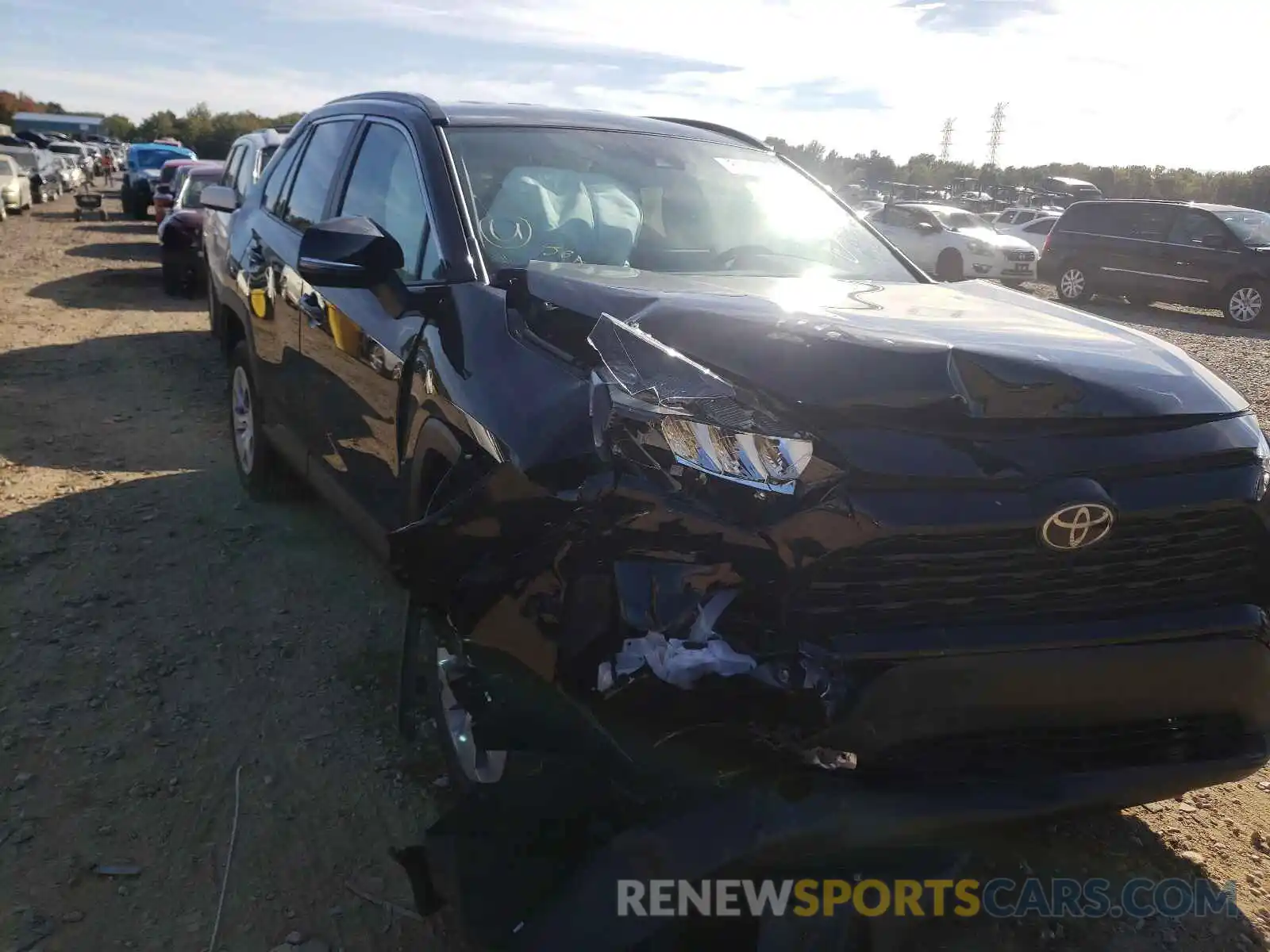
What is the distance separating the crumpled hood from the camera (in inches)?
81.0

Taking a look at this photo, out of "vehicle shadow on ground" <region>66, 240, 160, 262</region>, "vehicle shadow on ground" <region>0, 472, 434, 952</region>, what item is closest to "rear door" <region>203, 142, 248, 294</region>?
"vehicle shadow on ground" <region>0, 472, 434, 952</region>

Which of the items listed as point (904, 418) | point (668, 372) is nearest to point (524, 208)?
point (668, 372)

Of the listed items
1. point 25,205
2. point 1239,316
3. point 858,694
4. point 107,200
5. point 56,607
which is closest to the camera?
point 858,694

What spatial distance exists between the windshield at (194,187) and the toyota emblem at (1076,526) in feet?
40.7

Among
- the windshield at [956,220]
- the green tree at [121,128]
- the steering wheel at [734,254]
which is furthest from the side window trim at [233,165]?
the green tree at [121,128]

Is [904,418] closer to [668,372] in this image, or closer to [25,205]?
[668,372]

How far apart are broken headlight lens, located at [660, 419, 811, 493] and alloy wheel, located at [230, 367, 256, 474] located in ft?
12.0

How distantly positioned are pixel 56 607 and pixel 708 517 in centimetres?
327

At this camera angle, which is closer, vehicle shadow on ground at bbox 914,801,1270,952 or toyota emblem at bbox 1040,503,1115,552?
toyota emblem at bbox 1040,503,1115,552

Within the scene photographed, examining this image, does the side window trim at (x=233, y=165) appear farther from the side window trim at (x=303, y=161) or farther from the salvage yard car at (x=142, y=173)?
the salvage yard car at (x=142, y=173)

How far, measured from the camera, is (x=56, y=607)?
409cm

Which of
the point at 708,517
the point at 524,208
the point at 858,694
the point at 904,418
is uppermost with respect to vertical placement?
the point at 524,208

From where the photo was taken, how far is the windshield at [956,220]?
1985 centimetres

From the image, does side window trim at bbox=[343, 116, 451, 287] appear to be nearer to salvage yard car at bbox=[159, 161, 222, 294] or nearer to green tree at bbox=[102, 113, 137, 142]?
salvage yard car at bbox=[159, 161, 222, 294]
